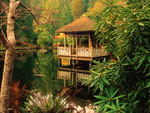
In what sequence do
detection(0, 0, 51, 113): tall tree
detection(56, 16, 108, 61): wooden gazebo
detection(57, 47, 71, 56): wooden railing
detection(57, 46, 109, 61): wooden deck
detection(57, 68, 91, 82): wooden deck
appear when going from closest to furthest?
detection(0, 0, 51, 113): tall tree
detection(57, 68, 91, 82): wooden deck
detection(57, 46, 109, 61): wooden deck
detection(56, 16, 108, 61): wooden gazebo
detection(57, 47, 71, 56): wooden railing

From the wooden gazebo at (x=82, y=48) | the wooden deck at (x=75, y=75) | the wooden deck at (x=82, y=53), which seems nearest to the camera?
the wooden deck at (x=75, y=75)

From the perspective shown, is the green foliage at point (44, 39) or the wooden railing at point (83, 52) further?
the green foliage at point (44, 39)

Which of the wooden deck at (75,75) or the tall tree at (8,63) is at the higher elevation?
the tall tree at (8,63)

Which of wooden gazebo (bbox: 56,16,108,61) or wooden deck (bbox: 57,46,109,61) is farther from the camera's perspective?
wooden gazebo (bbox: 56,16,108,61)

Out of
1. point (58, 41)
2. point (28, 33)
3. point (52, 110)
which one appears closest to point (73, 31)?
point (52, 110)

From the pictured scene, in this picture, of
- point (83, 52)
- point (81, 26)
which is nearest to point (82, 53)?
point (83, 52)

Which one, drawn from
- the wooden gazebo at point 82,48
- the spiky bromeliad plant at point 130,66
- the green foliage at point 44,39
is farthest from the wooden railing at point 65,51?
the green foliage at point 44,39

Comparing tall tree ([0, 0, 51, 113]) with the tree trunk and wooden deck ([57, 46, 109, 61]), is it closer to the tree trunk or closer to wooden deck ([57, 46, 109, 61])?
the tree trunk

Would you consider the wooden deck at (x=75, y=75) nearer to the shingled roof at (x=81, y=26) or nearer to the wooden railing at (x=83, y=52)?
the wooden railing at (x=83, y=52)

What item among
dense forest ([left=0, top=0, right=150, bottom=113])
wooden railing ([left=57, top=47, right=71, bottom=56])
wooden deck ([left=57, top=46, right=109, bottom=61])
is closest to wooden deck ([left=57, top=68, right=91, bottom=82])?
wooden deck ([left=57, top=46, right=109, bottom=61])

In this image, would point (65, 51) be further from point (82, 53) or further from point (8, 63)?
point (8, 63)

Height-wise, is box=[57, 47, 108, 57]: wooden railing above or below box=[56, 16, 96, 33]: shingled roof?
below

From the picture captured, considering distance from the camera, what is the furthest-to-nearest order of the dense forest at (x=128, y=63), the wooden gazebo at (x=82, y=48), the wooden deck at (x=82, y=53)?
1. the wooden gazebo at (x=82, y=48)
2. the wooden deck at (x=82, y=53)
3. the dense forest at (x=128, y=63)

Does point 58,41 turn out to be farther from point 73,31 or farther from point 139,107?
point 139,107
